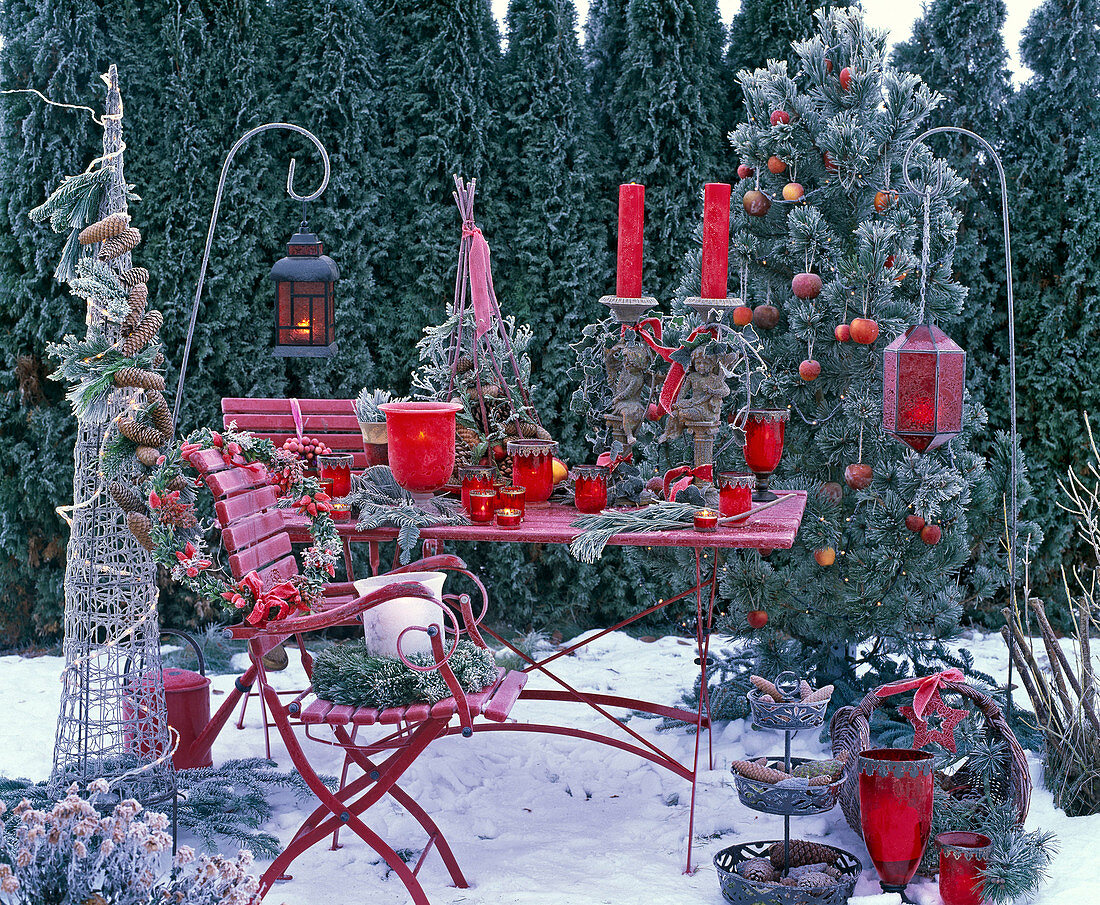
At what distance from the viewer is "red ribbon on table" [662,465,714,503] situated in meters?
3.74

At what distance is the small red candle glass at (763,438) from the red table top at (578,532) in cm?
18

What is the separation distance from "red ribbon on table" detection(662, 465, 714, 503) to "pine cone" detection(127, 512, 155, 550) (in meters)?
1.74

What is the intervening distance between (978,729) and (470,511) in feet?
6.50

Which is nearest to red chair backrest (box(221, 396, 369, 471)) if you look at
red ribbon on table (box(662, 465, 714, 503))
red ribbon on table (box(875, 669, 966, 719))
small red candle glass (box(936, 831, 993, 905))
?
red ribbon on table (box(662, 465, 714, 503))

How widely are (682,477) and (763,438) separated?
0.32 metres

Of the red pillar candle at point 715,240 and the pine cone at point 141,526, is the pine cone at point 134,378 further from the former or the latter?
the red pillar candle at point 715,240

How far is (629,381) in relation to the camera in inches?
153

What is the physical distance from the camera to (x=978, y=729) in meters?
3.89

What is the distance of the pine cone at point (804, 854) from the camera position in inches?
137

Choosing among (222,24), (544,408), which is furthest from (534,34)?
(544,408)

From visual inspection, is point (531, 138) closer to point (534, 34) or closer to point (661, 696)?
point (534, 34)

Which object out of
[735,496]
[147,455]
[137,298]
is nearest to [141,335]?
[137,298]

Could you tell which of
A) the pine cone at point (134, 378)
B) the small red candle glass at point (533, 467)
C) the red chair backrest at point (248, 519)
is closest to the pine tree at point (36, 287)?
the pine cone at point (134, 378)

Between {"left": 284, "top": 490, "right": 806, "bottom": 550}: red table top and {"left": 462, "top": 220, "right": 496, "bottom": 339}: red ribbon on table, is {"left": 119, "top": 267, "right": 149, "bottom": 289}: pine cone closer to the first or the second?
{"left": 284, "top": 490, "right": 806, "bottom": 550}: red table top
